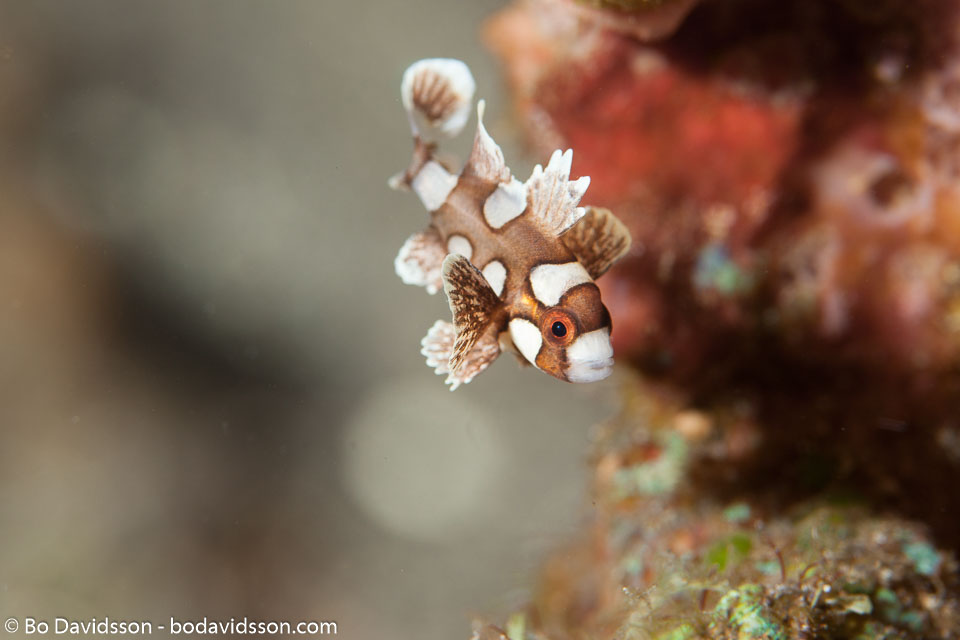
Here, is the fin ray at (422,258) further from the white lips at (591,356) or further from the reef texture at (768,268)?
the reef texture at (768,268)

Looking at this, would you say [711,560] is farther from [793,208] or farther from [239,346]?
[239,346]

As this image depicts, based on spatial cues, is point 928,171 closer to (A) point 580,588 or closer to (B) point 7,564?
(A) point 580,588

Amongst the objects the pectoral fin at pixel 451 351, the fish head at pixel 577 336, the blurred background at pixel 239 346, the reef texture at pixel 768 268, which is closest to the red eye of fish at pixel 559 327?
the fish head at pixel 577 336

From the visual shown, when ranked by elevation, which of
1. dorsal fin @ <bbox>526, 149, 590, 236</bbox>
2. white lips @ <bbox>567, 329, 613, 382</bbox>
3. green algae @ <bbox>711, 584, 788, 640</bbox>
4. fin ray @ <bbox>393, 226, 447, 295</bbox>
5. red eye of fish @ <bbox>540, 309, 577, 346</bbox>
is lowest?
green algae @ <bbox>711, 584, 788, 640</bbox>

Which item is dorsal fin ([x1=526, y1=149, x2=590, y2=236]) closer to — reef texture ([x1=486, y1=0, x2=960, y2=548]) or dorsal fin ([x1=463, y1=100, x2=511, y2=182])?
dorsal fin ([x1=463, y1=100, x2=511, y2=182])

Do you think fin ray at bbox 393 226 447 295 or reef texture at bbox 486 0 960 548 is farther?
reef texture at bbox 486 0 960 548

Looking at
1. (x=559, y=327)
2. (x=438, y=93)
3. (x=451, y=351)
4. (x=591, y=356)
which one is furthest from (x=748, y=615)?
(x=438, y=93)

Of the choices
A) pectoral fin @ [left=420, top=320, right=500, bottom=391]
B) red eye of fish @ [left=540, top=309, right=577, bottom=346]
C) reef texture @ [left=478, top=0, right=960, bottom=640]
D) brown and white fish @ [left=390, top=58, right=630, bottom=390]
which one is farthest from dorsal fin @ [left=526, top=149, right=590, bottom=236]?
reef texture @ [left=478, top=0, right=960, bottom=640]

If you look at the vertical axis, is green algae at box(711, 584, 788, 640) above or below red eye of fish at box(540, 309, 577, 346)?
below
